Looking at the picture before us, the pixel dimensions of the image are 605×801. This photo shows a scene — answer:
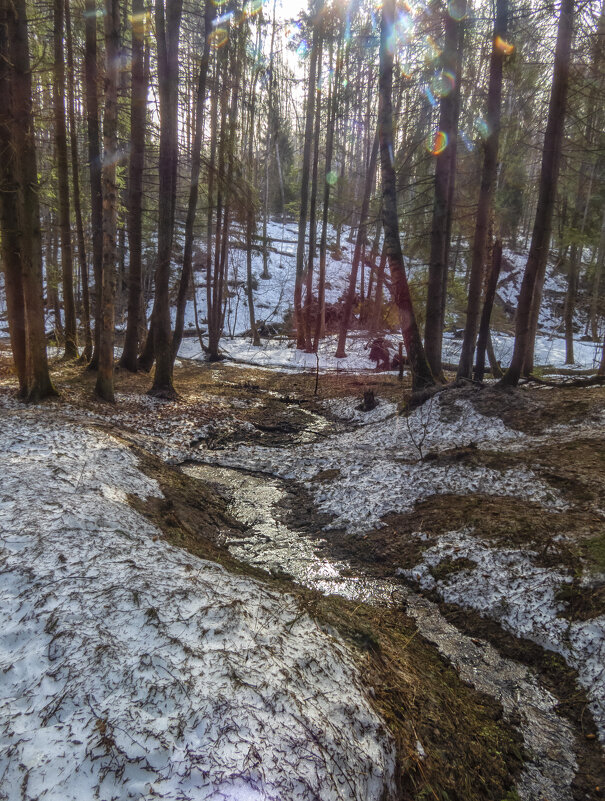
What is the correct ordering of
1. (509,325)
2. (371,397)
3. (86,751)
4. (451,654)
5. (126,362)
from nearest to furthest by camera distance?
(86,751) < (451,654) < (371,397) < (126,362) < (509,325)

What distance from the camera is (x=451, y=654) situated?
12.4ft

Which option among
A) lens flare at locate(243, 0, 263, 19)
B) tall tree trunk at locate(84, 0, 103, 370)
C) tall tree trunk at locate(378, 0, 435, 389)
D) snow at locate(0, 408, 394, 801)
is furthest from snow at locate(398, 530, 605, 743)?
lens flare at locate(243, 0, 263, 19)

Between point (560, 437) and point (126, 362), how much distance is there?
11.7 metres

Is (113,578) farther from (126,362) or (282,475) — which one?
(126,362)

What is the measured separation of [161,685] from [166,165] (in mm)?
11510

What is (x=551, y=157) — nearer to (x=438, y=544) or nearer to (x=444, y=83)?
(x=444, y=83)

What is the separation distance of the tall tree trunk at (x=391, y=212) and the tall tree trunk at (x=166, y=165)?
4.76 metres

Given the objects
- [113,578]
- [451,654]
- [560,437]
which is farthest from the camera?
[560,437]

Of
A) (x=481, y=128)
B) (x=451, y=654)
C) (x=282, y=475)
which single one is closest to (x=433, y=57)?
(x=481, y=128)

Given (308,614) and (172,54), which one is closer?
(308,614)

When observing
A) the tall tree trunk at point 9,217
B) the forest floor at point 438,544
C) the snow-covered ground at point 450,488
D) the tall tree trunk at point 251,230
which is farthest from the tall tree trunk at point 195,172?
the snow-covered ground at point 450,488

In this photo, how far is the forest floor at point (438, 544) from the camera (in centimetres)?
288

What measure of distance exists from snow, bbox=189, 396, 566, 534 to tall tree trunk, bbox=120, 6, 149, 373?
5.98m

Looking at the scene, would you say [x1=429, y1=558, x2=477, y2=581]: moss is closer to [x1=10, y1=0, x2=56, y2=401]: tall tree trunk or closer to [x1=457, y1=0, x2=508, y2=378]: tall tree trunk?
[x1=457, y1=0, x2=508, y2=378]: tall tree trunk
